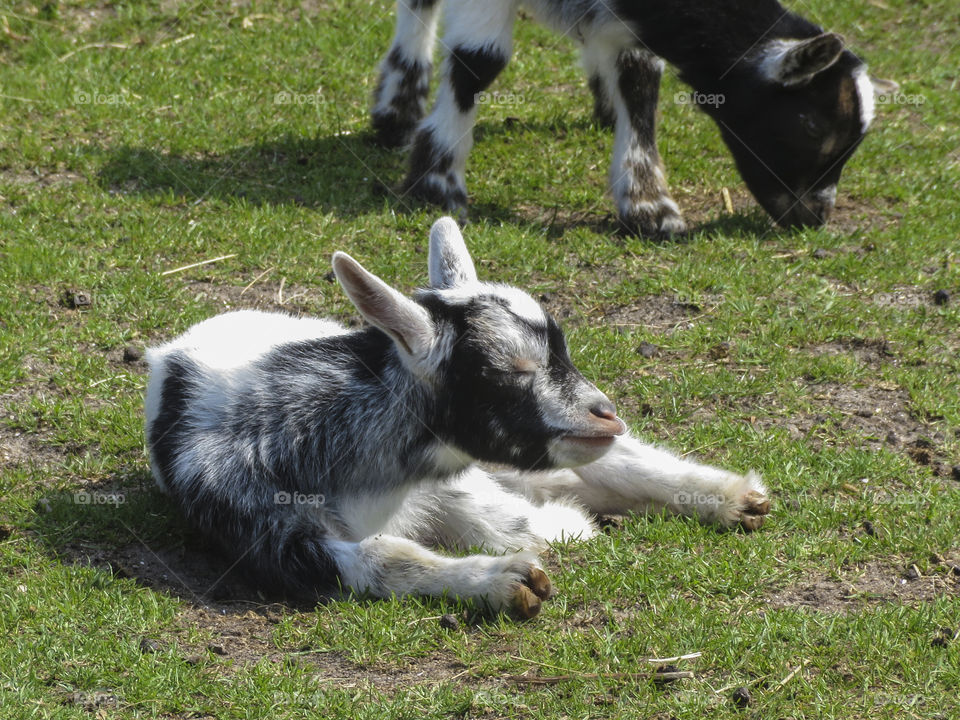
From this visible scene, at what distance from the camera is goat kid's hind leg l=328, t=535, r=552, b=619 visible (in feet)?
13.6

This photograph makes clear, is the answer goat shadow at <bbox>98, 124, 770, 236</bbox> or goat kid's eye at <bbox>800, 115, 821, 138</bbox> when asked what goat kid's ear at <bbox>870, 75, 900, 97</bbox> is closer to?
goat kid's eye at <bbox>800, 115, 821, 138</bbox>

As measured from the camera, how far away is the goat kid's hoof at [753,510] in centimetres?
474

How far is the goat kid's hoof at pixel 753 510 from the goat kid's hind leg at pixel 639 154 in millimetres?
2747

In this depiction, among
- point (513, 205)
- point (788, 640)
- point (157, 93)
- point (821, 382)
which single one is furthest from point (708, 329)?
point (157, 93)

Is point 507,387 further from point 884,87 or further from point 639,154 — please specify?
point 884,87

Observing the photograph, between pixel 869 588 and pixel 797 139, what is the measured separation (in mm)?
3422

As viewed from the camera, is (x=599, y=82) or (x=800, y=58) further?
(x=599, y=82)

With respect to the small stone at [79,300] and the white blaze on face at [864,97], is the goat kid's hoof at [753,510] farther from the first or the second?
the small stone at [79,300]

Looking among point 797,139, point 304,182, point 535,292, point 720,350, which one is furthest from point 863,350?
point 304,182

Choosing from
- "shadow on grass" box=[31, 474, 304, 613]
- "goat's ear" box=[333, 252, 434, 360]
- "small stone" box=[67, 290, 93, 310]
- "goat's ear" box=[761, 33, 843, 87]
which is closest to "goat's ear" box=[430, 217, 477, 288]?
"goat's ear" box=[333, 252, 434, 360]

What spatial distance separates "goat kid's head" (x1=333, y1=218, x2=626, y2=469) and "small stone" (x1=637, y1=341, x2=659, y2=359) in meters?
1.60

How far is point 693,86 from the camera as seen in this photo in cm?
729

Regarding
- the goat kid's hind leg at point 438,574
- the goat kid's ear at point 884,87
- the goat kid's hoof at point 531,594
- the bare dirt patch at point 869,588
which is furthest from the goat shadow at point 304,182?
the goat kid's hoof at point 531,594

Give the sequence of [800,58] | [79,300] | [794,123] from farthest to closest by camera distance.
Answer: [794,123]
[800,58]
[79,300]
